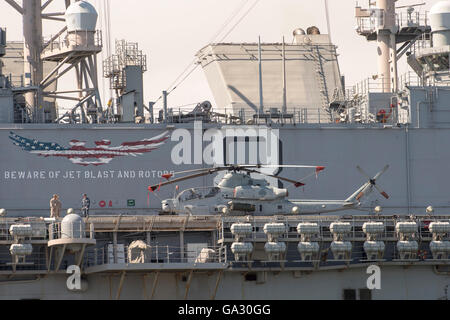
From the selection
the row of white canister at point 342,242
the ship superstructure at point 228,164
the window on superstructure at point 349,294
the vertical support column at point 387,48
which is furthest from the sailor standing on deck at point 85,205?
the vertical support column at point 387,48

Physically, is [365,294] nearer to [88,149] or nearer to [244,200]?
[244,200]

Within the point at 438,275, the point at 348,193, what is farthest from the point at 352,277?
the point at 348,193

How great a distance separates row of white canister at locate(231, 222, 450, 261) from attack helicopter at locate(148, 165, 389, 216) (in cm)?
287

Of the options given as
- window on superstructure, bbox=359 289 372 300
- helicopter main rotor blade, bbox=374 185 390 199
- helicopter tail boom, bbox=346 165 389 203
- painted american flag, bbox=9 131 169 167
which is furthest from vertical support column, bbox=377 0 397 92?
window on superstructure, bbox=359 289 372 300

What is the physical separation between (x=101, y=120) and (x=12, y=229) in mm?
13538

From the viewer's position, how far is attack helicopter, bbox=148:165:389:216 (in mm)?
60312

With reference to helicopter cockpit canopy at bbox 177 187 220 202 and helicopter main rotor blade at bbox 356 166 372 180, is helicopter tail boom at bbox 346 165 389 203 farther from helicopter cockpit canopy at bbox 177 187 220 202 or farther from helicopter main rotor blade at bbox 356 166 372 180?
helicopter cockpit canopy at bbox 177 187 220 202

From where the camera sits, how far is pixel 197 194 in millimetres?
60594

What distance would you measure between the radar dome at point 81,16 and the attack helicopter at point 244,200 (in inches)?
471

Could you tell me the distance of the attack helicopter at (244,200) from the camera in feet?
198

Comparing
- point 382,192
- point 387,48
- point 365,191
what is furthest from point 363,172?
point 387,48

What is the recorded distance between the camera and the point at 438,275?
60375 mm

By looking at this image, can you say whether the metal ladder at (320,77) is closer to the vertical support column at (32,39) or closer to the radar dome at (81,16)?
the radar dome at (81,16)
